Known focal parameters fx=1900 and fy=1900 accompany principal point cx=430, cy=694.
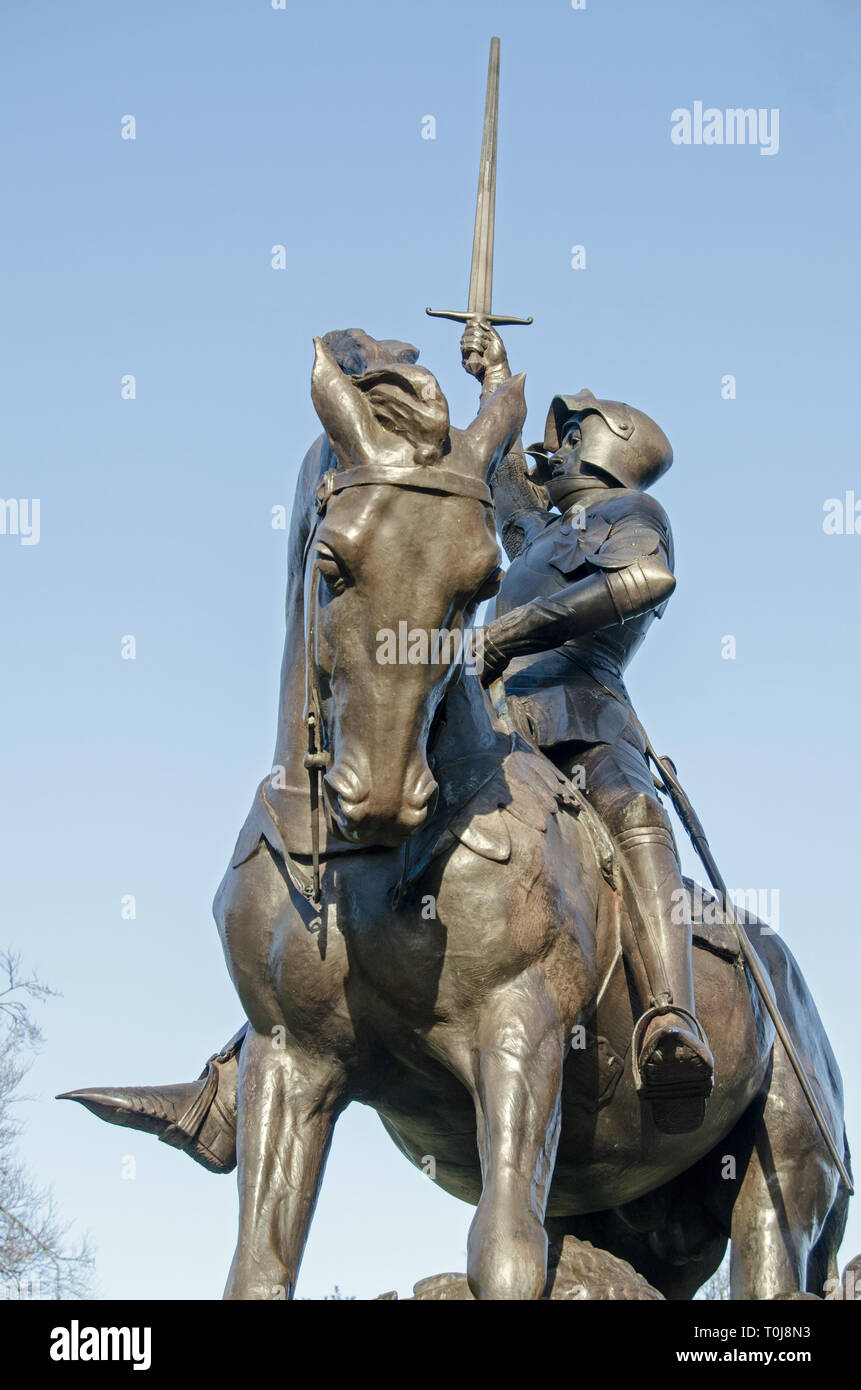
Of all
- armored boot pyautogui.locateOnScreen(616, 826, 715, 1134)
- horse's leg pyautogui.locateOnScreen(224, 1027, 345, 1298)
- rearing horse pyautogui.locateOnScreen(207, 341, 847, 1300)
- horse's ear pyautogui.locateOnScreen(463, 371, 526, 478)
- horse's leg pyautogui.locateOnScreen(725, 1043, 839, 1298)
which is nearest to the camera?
rearing horse pyautogui.locateOnScreen(207, 341, 847, 1300)

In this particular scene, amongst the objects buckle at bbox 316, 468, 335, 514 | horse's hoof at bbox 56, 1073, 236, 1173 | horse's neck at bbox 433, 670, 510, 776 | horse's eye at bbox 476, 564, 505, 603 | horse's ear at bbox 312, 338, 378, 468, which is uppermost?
horse's ear at bbox 312, 338, 378, 468

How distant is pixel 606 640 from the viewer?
9.02 meters

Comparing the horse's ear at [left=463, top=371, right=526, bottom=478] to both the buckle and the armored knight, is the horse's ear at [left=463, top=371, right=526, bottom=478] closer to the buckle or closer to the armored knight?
the buckle

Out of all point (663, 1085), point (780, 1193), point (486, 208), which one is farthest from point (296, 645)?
point (780, 1193)

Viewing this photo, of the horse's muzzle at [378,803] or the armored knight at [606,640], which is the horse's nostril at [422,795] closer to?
the horse's muzzle at [378,803]

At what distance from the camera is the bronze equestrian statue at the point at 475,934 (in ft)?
20.2

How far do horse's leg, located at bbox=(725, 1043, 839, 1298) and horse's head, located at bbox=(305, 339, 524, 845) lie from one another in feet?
11.1

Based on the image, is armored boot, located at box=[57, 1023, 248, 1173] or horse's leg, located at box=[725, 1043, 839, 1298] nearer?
armored boot, located at box=[57, 1023, 248, 1173]

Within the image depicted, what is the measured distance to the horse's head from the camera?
6047 millimetres

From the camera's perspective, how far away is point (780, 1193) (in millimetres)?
8594

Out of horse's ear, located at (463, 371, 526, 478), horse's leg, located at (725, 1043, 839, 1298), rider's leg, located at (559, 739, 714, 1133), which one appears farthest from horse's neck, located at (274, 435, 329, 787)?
horse's leg, located at (725, 1043, 839, 1298)

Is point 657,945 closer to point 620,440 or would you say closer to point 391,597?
point 391,597
